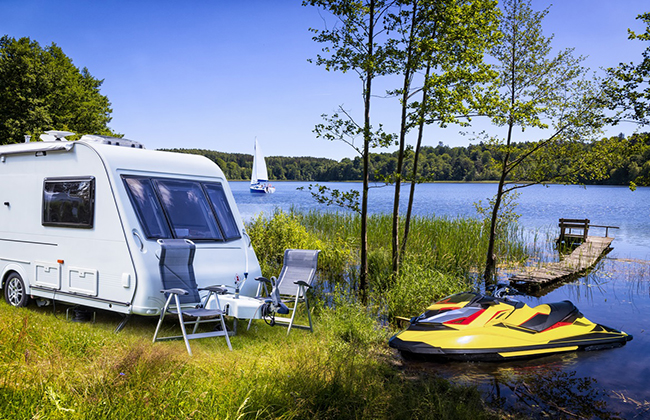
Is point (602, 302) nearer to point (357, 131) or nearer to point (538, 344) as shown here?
point (538, 344)

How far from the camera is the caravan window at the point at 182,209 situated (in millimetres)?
6020

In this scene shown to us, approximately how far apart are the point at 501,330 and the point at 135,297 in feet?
14.7

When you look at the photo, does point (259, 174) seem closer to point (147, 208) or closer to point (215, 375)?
point (147, 208)

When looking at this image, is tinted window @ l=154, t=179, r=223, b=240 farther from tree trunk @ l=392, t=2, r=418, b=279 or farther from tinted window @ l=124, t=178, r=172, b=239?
tree trunk @ l=392, t=2, r=418, b=279

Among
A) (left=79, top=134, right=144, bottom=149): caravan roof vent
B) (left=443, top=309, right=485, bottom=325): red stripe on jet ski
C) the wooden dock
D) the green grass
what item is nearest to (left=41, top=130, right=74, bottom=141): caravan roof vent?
(left=79, top=134, right=144, bottom=149): caravan roof vent

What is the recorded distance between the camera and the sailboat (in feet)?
142

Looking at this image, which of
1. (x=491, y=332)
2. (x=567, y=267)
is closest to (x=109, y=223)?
(x=491, y=332)

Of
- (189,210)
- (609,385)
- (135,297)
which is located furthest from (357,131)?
(609,385)

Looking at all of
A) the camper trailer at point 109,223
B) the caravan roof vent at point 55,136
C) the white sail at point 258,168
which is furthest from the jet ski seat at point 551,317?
the white sail at point 258,168

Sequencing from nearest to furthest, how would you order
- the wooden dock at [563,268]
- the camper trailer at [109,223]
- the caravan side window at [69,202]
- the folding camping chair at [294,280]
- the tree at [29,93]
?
the camper trailer at [109,223]
the caravan side window at [69,202]
the folding camping chair at [294,280]
the wooden dock at [563,268]
the tree at [29,93]

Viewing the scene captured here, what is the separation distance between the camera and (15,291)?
708cm

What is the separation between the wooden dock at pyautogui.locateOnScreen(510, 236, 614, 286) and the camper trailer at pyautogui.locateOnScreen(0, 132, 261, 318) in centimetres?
727

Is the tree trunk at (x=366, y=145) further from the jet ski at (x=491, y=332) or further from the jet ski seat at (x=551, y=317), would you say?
the jet ski seat at (x=551, y=317)

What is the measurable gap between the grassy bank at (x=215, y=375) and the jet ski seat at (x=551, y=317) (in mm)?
1716
